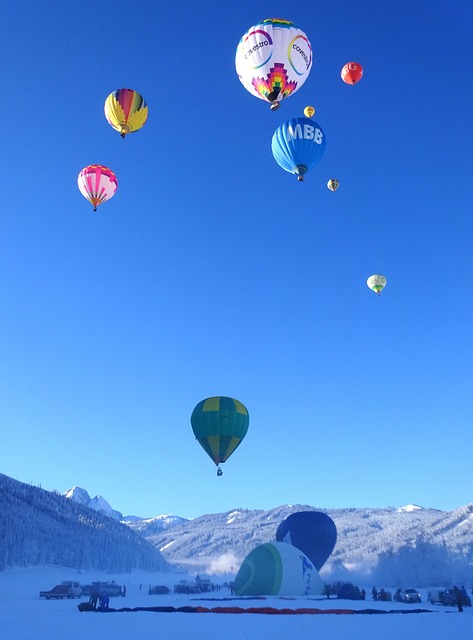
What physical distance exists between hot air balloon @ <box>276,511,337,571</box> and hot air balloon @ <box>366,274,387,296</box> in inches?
880

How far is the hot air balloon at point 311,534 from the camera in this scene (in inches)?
2008

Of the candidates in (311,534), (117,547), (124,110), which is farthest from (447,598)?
(117,547)

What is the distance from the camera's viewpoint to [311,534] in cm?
5131

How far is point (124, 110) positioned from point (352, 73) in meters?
17.4

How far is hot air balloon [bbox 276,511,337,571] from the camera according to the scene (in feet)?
167

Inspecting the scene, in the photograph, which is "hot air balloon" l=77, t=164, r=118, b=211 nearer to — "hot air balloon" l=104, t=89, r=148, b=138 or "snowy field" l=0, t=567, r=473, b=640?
"hot air balloon" l=104, t=89, r=148, b=138

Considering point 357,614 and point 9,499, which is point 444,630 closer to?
point 357,614

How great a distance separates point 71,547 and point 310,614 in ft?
349

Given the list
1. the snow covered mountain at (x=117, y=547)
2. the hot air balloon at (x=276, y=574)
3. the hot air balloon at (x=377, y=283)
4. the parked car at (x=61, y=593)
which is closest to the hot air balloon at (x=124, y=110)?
the hot air balloon at (x=377, y=283)

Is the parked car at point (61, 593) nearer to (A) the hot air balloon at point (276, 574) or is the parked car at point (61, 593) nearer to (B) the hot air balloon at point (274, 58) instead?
(A) the hot air balloon at point (276, 574)

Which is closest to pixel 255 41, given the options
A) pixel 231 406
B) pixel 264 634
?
pixel 231 406

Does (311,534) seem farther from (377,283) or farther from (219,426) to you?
(377,283)

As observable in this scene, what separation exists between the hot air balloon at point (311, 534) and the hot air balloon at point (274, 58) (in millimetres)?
38435

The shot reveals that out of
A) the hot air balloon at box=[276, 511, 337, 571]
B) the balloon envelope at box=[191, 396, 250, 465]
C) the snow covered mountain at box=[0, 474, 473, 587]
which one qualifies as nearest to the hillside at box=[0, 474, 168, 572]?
the snow covered mountain at box=[0, 474, 473, 587]
